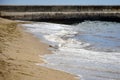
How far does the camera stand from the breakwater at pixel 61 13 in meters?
32.2

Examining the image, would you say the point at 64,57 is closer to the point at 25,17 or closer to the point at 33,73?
the point at 33,73

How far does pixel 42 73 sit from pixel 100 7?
25199 mm

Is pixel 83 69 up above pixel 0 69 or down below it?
below

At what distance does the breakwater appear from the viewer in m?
32.2

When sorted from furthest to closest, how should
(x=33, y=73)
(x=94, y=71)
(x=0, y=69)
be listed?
(x=94, y=71) < (x=33, y=73) < (x=0, y=69)

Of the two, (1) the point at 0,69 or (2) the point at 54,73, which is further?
(2) the point at 54,73

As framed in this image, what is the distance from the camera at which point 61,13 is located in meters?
32.5

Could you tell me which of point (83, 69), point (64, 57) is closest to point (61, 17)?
point (64, 57)

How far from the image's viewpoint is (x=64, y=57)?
12289 millimetres

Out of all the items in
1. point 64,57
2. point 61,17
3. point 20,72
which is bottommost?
point 61,17

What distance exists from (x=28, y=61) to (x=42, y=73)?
5.51ft

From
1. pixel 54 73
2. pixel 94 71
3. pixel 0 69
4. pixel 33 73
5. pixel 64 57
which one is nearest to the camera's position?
pixel 0 69

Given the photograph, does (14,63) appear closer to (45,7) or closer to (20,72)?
(20,72)

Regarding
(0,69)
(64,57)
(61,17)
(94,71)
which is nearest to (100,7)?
(61,17)
